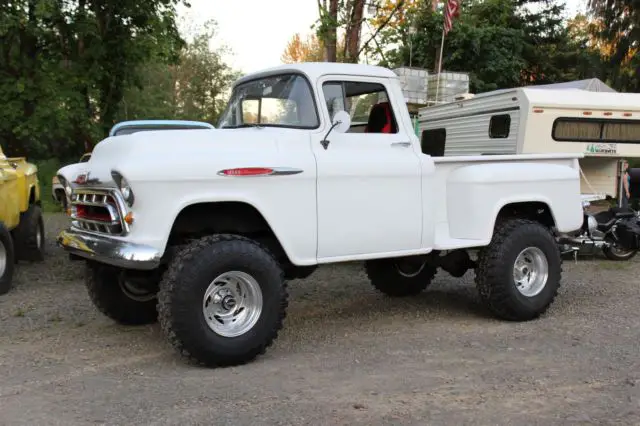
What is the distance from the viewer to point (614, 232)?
1002 centimetres

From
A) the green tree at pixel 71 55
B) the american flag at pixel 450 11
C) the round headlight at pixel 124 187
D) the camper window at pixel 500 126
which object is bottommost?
the round headlight at pixel 124 187

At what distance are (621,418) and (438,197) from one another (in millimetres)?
2499

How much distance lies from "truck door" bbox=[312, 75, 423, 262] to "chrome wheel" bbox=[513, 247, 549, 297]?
4.05 ft

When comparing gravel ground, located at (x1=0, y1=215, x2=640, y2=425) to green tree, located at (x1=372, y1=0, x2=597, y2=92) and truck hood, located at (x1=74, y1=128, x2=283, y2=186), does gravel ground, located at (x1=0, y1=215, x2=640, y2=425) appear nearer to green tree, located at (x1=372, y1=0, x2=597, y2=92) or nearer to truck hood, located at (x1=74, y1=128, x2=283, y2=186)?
truck hood, located at (x1=74, y1=128, x2=283, y2=186)

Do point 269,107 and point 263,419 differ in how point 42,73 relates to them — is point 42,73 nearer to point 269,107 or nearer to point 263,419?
point 269,107

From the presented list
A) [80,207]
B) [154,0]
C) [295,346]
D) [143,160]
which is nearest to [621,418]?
[295,346]

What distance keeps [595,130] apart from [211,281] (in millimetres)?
7749

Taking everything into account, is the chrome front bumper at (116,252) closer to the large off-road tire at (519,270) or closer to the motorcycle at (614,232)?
the large off-road tire at (519,270)

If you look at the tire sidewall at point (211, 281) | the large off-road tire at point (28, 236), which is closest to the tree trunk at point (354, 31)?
the large off-road tire at point (28, 236)

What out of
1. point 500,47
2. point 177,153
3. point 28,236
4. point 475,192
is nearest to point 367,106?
point 475,192

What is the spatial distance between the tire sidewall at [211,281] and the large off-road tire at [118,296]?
1.19m

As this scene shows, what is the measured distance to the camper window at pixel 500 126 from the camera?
395 inches

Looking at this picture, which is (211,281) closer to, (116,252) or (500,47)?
(116,252)

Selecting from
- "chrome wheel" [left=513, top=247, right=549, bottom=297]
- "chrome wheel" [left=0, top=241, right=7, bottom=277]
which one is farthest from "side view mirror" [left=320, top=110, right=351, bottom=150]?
"chrome wheel" [left=0, top=241, right=7, bottom=277]
